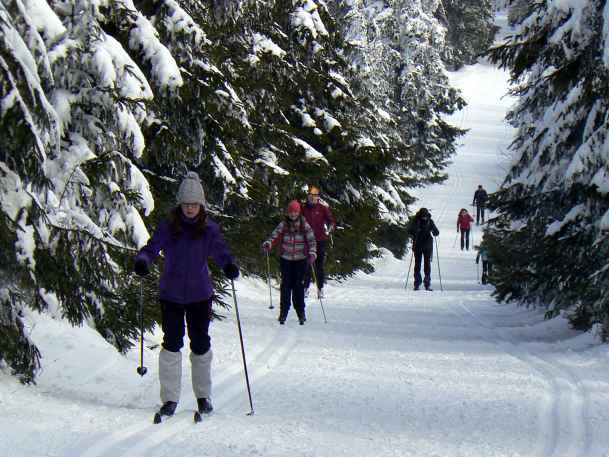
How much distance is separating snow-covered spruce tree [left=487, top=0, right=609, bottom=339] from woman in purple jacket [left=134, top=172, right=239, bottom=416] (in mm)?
4998

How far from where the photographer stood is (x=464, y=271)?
1209 inches

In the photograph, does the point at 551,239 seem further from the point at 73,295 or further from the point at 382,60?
the point at 382,60

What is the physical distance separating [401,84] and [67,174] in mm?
33730

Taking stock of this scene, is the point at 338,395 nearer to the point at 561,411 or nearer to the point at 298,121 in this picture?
the point at 561,411

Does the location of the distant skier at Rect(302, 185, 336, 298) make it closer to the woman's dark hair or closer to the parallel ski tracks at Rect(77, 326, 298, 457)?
the parallel ski tracks at Rect(77, 326, 298, 457)

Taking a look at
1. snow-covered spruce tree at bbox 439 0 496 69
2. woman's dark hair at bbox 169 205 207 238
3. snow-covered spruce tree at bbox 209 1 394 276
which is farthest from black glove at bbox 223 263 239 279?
snow-covered spruce tree at bbox 439 0 496 69

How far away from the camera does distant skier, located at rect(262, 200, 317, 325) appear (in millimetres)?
12211

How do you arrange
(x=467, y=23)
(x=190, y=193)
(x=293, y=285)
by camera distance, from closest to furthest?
(x=190, y=193), (x=293, y=285), (x=467, y=23)

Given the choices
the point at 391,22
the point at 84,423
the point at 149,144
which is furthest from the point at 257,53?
the point at 391,22

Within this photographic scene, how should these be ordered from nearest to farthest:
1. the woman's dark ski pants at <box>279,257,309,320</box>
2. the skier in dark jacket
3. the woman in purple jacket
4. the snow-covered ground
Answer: the snow-covered ground → the woman in purple jacket → the woman's dark ski pants at <box>279,257,309,320</box> → the skier in dark jacket

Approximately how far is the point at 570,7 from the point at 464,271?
21.8 meters

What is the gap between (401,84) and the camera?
3941cm

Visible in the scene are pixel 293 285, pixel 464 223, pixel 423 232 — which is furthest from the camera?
pixel 464 223

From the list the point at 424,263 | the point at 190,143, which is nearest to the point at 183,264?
the point at 190,143
